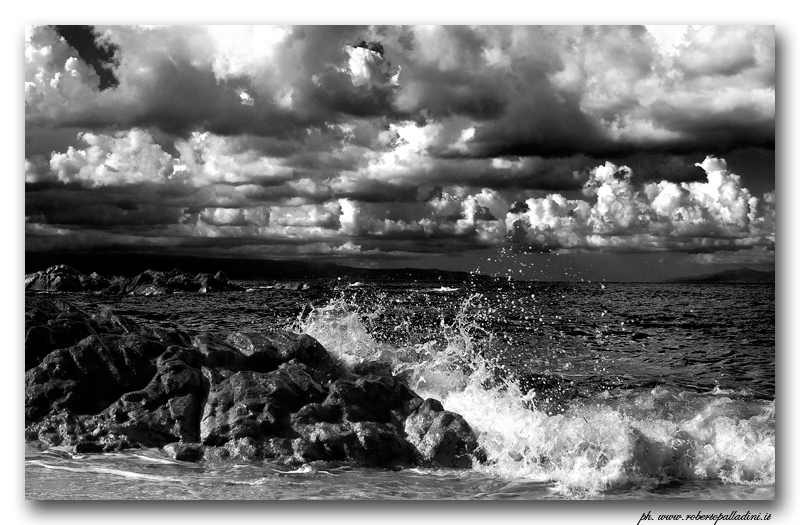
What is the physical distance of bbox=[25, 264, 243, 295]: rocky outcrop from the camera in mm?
7786

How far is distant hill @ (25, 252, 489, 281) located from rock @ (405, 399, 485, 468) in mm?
1961

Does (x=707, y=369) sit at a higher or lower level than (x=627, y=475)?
higher

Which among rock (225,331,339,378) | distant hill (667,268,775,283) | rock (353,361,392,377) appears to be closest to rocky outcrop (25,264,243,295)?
rock (225,331,339,378)

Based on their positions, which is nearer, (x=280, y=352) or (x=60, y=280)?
(x=60, y=280)

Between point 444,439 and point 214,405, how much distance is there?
8.59 feet

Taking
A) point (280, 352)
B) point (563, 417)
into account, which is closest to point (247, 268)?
point (280, 352)

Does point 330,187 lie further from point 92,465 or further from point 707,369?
point 707,369

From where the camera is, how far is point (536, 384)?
992 cm

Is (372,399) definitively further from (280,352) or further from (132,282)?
(132,282)

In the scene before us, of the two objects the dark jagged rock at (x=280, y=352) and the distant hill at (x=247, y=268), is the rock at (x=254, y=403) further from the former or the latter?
the distant hill at (x=247, y=268)

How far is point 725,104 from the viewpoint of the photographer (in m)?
7.79

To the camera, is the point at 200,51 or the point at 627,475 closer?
the point at 627,475

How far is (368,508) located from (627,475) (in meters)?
2.76

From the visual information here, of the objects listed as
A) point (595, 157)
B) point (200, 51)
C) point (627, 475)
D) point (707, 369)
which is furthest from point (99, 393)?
point (707, 369)
